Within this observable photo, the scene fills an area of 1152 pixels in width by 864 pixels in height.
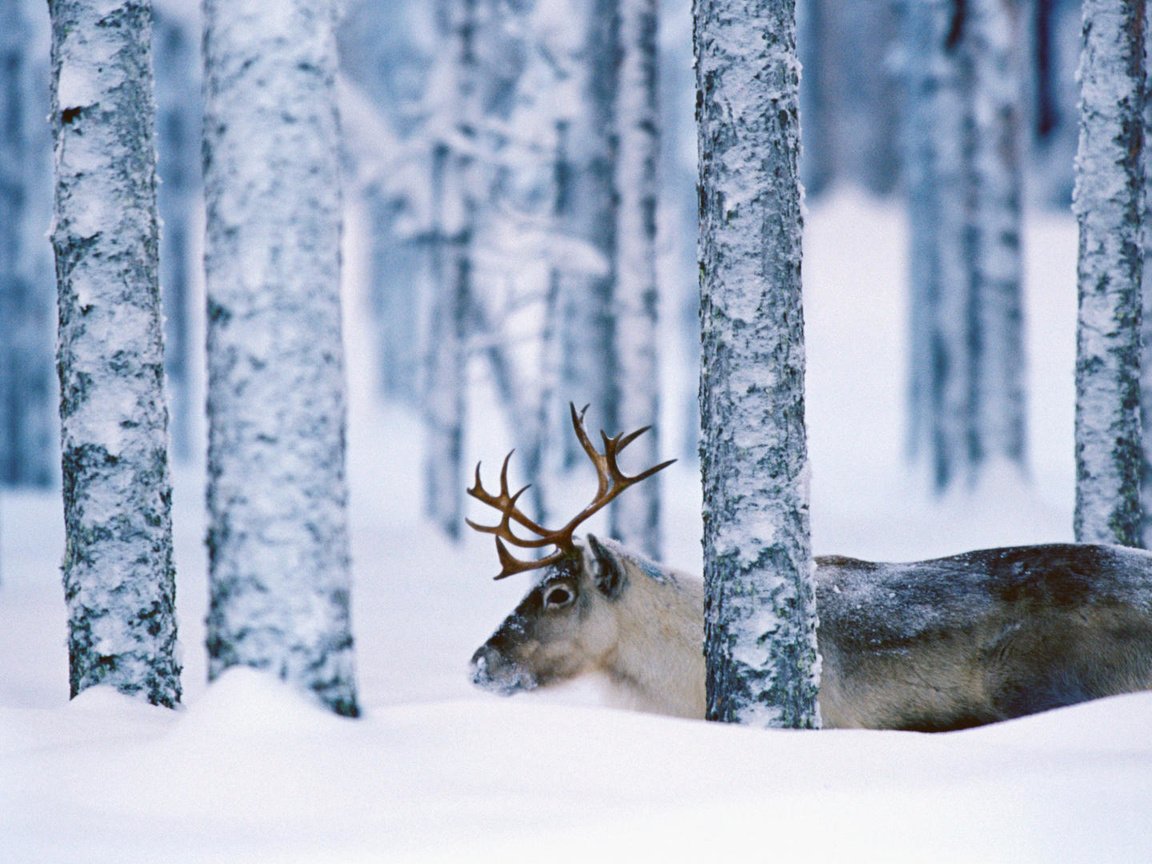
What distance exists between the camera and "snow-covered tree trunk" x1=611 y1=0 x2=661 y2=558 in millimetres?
9141

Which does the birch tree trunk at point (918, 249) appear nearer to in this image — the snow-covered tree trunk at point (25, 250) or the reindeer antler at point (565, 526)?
the snow-covered tree trunk at point (25, 250)

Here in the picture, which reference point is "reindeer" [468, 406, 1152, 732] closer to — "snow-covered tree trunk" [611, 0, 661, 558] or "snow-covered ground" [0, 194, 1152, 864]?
"snow-covered ground" [0, 194, 1152, 864]

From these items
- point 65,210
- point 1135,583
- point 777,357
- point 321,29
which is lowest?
point 1135,583

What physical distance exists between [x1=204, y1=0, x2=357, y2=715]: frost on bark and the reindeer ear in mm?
2016

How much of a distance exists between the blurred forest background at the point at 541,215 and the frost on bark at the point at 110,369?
1.88 metres

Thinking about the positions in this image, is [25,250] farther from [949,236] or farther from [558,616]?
[558,616]

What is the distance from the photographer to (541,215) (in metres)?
12.7

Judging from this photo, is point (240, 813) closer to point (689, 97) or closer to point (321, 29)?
point (321, 29)

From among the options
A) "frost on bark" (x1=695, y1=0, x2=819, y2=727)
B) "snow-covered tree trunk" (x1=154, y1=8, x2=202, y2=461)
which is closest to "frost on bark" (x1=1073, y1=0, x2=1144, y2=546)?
"frost on bark" (x1=695, y1=0, x2=819, y2=727)

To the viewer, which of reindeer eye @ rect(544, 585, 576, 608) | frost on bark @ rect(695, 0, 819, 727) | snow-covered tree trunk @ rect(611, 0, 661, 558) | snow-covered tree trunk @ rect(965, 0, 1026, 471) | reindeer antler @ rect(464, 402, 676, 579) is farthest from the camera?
snow-covered tree trunk @ rect(965, 0, 1026, 471)

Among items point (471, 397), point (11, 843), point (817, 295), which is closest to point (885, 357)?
point (817, 295)

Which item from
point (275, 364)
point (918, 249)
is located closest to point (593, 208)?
point (275, 364)

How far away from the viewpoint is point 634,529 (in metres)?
9.09

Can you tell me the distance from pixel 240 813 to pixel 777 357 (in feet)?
7.28
